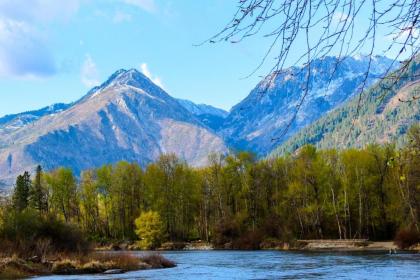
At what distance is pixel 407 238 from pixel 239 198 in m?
37.9

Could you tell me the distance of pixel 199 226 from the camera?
332 ft

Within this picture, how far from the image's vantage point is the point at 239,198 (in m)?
93.4

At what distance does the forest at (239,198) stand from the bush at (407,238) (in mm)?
573

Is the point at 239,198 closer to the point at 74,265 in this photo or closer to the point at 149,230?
the point at 149,230

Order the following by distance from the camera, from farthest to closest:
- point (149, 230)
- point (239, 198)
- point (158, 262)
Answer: point (239, 198), point (149, 230), point (158, 262)

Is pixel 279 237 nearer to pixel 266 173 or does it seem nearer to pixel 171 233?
pixel 266 173

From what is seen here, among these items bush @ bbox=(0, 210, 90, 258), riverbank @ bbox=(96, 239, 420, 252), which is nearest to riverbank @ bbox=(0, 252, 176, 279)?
bush @ bbox=(0, 210, 90, 258)

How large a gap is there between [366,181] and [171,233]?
35.0 meters

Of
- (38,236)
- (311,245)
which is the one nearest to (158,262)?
(38,236)

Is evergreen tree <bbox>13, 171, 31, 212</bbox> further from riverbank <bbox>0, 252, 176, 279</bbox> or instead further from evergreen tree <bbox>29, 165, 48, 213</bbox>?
riverbank <bbox>0, 252, 176, 279</bbox>

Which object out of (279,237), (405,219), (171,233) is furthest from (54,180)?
(405,219)

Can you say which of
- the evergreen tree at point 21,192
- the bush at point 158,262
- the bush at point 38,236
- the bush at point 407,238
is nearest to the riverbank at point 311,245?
the bush at point 407,238

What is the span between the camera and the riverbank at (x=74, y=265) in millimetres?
37969

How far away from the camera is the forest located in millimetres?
80000
